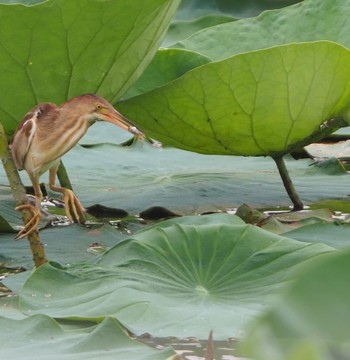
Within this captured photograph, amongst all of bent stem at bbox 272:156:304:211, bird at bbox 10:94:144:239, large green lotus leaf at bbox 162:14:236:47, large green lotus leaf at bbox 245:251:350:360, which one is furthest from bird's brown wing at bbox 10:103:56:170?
large green lotus leaf at bbox 162:14:236:47

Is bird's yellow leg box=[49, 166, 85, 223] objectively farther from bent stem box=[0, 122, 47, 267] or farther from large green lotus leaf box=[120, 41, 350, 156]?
large green lotus leaf box=[120, 41, 350, 156]

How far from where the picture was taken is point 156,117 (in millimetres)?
2646

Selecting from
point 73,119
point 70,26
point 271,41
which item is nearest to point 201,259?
point 73,119

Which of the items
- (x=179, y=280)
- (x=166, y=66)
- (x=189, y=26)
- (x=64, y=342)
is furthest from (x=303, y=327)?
(x=189, y=26)

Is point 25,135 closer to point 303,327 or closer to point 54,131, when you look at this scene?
point 54,131

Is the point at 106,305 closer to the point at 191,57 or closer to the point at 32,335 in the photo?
the point at 32,335

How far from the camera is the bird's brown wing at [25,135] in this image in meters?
2.17

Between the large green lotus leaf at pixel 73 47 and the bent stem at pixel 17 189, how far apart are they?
372mm

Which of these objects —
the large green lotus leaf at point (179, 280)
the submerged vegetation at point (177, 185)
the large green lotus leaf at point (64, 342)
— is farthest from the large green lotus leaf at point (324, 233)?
the large green lotus leaf at point (64, 342)

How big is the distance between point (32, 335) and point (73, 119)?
594mm

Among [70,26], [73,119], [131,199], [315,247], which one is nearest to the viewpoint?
[315,247]

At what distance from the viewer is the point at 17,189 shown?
2.07m

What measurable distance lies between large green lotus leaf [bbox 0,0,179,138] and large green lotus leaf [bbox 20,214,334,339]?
0.46 m

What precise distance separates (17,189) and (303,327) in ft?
3.82
